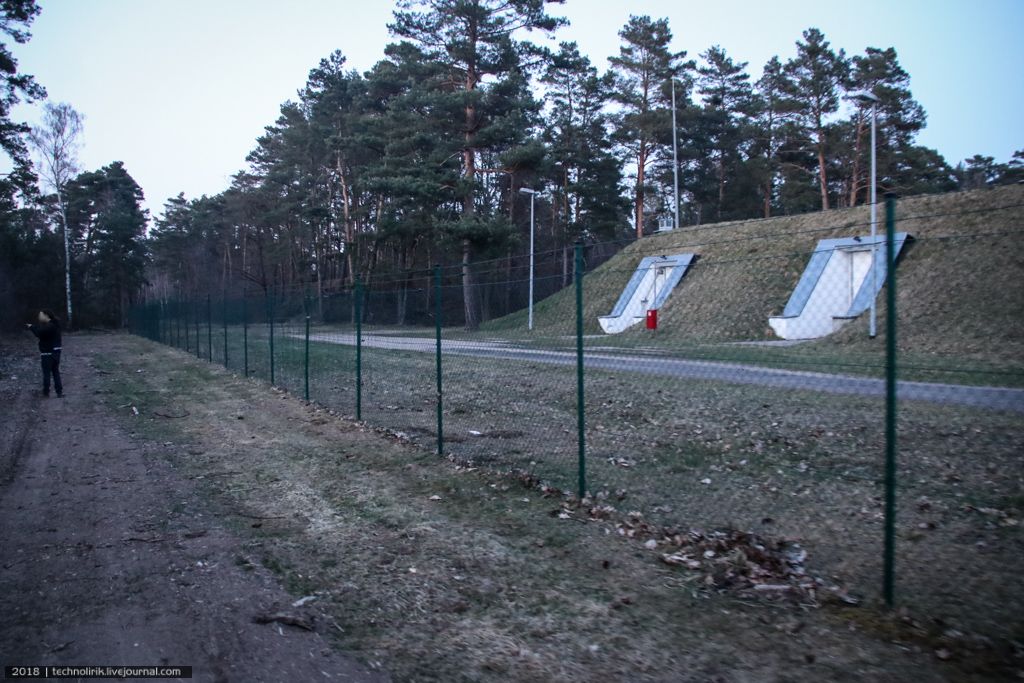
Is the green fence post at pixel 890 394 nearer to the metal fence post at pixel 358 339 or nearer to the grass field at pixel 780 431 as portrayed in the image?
the grass field at pixel 780 431

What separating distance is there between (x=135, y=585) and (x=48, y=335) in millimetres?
11526

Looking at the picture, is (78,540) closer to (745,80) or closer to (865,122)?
A: (865,122)

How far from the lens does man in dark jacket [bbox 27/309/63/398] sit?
1386cm

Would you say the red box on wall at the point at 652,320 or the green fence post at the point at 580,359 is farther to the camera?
the red box on wall at the point at 652,320

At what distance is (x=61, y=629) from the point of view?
4.02 metres

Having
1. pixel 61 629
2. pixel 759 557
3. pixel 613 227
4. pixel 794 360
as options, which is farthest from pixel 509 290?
pixel 613 227

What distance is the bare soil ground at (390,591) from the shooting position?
11.9ft

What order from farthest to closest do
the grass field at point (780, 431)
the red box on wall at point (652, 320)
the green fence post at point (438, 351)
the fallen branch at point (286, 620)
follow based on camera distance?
the green fence post at point (438, 351) → the red box on wall at point (652, 320) → the grass field at point (780, 431) → the fallen branch at point (286, 620)

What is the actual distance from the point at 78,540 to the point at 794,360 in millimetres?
5650

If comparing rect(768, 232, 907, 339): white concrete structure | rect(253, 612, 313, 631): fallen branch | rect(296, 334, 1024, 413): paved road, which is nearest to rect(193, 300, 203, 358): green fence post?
rect(296, 334, 1024, 413): paved road

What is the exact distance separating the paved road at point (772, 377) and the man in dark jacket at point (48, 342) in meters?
10.9

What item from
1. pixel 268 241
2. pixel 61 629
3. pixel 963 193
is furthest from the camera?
pixel 268 241

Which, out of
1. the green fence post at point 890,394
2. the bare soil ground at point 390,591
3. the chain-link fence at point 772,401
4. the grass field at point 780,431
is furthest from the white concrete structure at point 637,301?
the green fence post at point 890,394

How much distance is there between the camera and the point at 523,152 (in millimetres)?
29328
